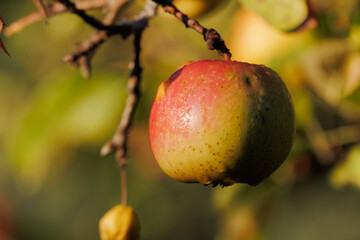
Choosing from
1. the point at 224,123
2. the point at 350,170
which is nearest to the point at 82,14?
the point at 224,123

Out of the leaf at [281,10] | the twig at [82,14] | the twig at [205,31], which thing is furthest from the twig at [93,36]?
the leaf at [281,10]

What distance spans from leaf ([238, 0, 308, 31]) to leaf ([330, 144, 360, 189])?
455mm

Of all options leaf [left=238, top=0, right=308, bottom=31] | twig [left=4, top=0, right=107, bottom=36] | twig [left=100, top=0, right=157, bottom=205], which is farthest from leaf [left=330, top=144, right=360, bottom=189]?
twig [left=4, top=0, right=107, bottom=36]

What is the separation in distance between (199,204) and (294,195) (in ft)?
3.73

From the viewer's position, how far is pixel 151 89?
1485 mm

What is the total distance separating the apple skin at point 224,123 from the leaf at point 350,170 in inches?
19.6

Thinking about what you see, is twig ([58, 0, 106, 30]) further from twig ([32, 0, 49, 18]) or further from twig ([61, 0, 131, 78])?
twig ([32, 0, 49, 18])

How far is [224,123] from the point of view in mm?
704

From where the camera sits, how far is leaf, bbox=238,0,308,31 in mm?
857

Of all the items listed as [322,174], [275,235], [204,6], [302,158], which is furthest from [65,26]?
[275,235]

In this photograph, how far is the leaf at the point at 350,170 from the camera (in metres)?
1.19

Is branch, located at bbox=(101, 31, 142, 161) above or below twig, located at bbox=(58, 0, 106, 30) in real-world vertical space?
below

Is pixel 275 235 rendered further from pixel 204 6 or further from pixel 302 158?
pixel 204 6

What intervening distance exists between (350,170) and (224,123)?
639 millimetres
